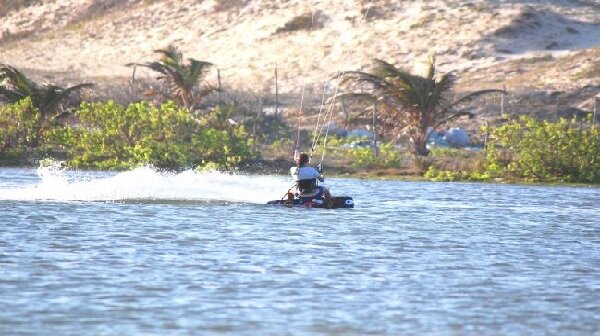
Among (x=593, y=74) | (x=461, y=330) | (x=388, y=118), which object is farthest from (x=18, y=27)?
(x=461, y=330)

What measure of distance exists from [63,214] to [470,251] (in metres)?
8.12

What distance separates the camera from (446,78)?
149ft

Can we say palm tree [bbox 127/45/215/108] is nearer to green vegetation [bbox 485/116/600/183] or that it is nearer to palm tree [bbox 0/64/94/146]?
palm tree [bbox 0/64/94/146]

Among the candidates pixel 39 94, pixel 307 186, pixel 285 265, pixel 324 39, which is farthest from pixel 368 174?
pixel 324 39

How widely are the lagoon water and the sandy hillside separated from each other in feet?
107

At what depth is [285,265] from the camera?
18547 mm

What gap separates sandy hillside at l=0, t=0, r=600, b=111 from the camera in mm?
66188

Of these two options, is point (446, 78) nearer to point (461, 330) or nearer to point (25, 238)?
point (25, 238)

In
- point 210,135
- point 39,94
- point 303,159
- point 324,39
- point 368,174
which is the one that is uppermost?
point 324,39

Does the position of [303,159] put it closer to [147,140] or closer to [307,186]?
[307,186]

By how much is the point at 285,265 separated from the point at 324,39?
55.9 meters

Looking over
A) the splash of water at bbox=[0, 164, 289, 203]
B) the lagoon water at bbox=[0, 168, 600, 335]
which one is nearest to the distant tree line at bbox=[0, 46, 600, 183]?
the splash of water at bbox=[0, 164, 289, 203]

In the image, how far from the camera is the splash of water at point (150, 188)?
30.5m

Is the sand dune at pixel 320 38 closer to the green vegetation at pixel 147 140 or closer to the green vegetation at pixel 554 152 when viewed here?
the green vegetation at pixel 554 152
